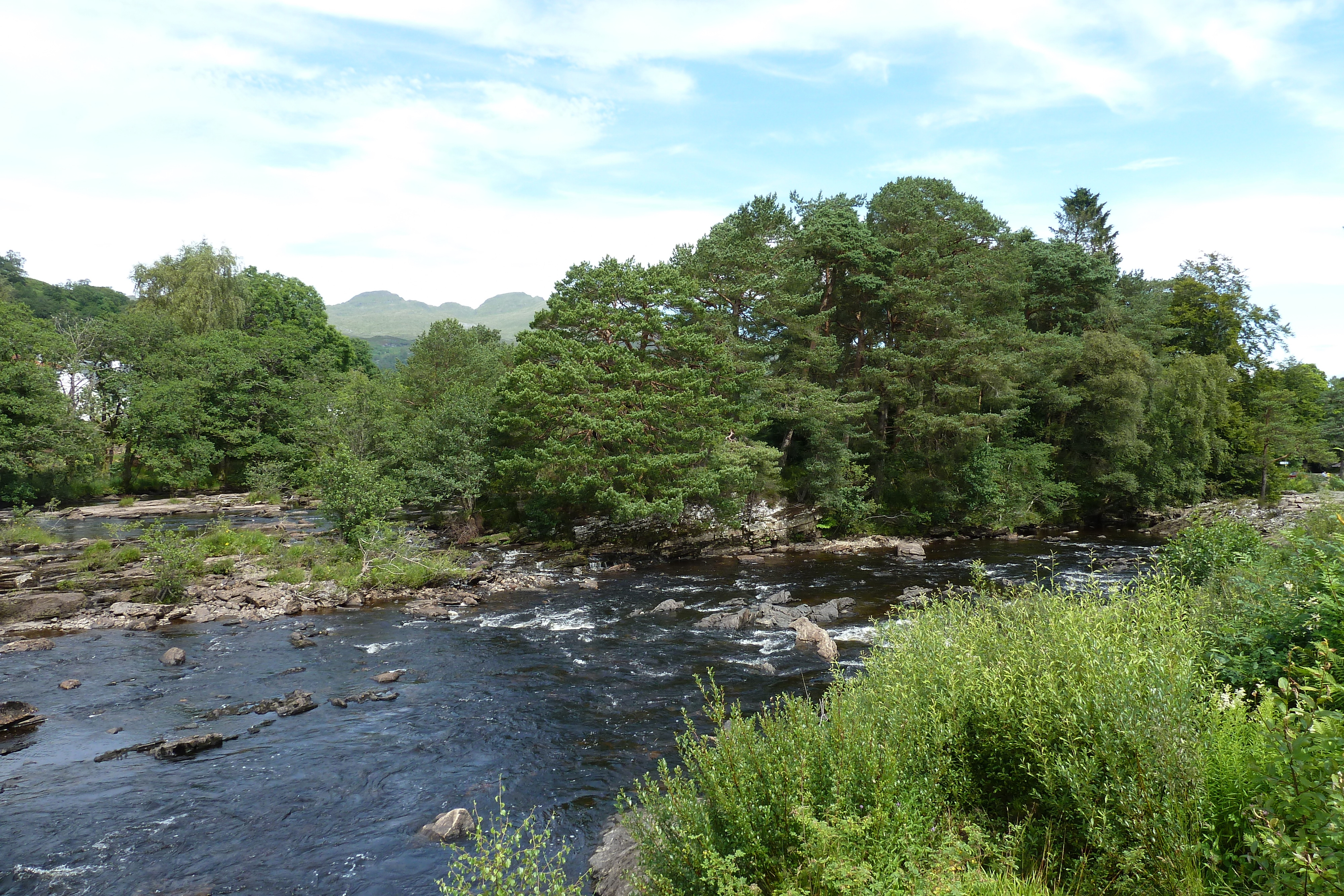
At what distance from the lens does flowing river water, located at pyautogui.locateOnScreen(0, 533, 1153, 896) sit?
1042cm

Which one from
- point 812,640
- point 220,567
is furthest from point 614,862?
point 220,567

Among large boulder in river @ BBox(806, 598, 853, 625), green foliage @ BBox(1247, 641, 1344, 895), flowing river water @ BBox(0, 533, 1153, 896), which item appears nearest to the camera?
green foliage @ BBox(1247, 641, 1344, 895)

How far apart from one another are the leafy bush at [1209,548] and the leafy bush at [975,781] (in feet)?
31.0

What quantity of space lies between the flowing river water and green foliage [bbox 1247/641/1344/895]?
28.1ft

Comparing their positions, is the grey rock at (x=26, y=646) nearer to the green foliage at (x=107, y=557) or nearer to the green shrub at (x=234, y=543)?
the green foliage at (x=107, y=557)

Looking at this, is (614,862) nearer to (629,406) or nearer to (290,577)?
(290,577)

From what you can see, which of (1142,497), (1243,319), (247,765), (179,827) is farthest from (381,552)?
(1243,319)

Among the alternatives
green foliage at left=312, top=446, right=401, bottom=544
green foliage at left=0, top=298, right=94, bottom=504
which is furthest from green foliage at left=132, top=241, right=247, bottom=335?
green foliage at left=312, top=446, right=401, bottom=544

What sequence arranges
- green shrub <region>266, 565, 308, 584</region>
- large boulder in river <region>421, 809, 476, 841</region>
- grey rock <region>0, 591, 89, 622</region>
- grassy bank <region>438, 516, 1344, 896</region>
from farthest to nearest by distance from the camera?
green shrub <region>266, 565, 308, 584</region>, grey rock <region>0, 591, 89, 622</region>, large boulder in river <region>421, 809, 476, 841</region>, grassy bank <region>438, 516, 1344, 896</region>

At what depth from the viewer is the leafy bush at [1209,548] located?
15.3 meters

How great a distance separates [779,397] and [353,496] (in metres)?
21.6

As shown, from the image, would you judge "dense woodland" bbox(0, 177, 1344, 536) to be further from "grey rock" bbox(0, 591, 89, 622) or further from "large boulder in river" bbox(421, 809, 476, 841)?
"large boulder in river" bbox(421, 809, 476, 841)

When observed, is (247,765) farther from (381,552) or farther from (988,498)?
(988,498)

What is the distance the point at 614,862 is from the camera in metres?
9.67
